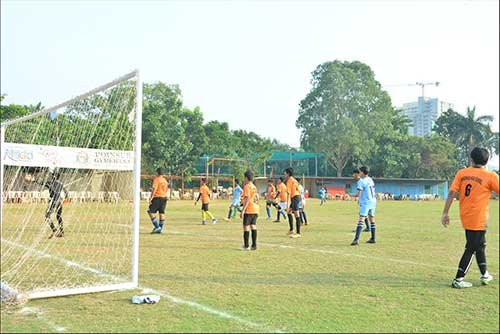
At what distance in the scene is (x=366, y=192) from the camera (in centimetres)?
1167

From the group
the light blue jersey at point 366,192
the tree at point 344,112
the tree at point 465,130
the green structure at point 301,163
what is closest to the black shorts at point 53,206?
the light blue jersey at point 366,192

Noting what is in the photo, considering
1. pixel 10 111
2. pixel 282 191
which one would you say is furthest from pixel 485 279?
pixel 10 111

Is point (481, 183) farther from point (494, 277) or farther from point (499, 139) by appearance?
point (499, 139)

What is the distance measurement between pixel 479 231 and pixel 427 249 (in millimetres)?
4474

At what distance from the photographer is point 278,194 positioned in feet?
58.2

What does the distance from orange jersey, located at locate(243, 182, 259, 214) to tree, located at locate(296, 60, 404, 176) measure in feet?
147

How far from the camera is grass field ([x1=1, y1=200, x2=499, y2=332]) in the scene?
4879 mm

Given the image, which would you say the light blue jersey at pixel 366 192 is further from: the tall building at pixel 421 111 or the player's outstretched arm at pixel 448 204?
the tall building at pixel 421 111

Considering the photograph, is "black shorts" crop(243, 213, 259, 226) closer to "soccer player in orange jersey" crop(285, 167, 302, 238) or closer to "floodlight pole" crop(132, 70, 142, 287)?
"soccer player in orange jersey" crop(285, 167, 302, 238)

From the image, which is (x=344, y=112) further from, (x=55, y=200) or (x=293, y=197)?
(x=55, y=200)

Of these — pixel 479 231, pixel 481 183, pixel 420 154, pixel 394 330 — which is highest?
pixel 420 154

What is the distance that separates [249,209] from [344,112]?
47525 millimetres

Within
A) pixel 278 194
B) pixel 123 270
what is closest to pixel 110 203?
pixel 123 270

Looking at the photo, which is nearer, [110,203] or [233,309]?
[233,309]
